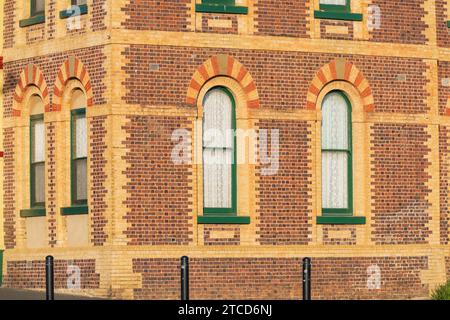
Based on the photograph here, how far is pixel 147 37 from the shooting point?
39125 millimetres

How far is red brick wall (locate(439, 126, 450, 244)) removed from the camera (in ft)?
138

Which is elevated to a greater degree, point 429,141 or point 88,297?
point 429,141

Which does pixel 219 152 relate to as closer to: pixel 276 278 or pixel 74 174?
pixel 276 278

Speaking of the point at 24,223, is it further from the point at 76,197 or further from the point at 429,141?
the point at 429,141

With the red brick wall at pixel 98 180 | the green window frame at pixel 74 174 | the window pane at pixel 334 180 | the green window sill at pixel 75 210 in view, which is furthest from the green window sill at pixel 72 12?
the window pane at pixel 334 180

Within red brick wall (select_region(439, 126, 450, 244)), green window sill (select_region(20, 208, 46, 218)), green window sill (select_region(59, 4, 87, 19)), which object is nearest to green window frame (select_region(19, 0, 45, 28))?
green window sill (select_region(59, 4, 87, 19))

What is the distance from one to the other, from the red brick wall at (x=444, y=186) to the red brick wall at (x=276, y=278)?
1.08m

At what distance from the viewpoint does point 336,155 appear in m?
41.1

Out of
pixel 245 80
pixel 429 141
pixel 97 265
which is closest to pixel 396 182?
pixel 429 141

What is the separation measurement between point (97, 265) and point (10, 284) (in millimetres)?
3195

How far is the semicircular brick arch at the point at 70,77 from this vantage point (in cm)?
3953

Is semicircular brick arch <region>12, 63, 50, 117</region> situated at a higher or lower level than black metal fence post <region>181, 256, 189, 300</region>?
higher

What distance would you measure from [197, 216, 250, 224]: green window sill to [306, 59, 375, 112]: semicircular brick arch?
274cm

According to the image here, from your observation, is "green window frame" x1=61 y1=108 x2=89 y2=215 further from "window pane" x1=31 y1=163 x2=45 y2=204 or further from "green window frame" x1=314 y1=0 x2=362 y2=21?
"green window frame" x1=314 y1=0 x2=362 y2=21
